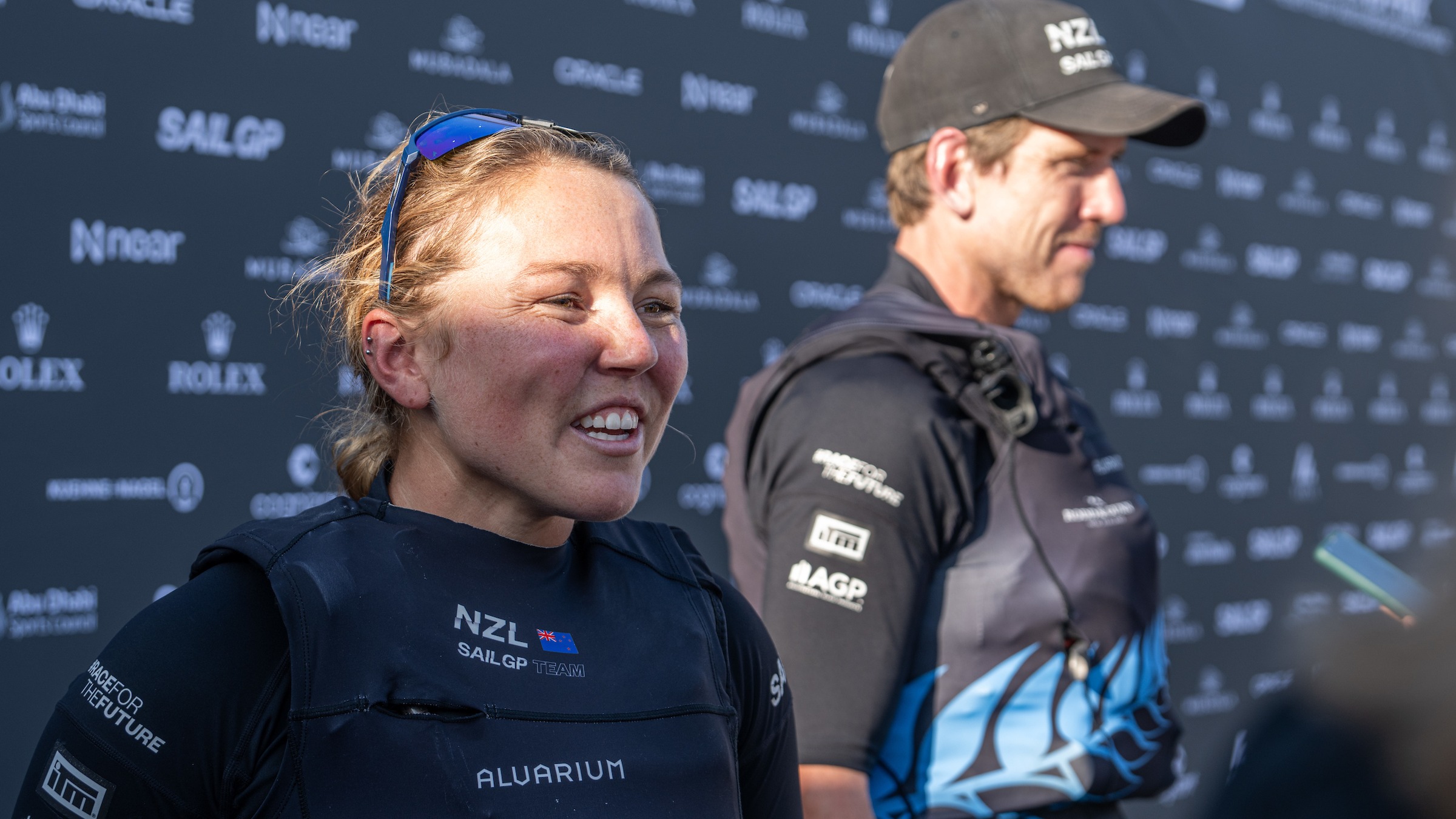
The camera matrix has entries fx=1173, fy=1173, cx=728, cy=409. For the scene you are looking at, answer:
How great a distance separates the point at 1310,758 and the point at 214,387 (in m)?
2.11

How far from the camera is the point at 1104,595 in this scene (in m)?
1.43

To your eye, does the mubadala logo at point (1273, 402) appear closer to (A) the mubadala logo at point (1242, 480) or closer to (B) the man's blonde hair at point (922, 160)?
(A) the mubadala logo at point (1242, 480)

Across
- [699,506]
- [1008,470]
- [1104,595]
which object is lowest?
[699,506]

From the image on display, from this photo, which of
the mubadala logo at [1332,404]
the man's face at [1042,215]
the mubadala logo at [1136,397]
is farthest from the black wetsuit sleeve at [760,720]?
the mubadala logo at [1332,404]

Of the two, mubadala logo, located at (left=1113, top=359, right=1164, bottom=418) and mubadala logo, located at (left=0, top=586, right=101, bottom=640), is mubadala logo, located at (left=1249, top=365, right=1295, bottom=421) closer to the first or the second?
mubadala logo, located at (left=1113, top=359, right=1164, bottom=418)

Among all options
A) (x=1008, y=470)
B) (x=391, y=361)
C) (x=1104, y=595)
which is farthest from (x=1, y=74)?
(x=1104, y=595)

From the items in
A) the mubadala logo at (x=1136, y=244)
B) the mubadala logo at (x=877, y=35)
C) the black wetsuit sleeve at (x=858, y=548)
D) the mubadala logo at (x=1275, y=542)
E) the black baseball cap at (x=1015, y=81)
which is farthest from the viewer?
the mubadala logo at (x=1275, y=542)

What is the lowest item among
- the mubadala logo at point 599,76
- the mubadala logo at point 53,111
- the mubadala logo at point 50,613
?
the mubadala logo at point 50,613

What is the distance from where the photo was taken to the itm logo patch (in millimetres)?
795

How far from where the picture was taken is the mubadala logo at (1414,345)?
14.6 ft

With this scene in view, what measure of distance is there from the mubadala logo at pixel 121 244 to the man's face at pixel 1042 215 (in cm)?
142

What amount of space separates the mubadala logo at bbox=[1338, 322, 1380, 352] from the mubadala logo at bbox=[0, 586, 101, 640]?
4.07 m

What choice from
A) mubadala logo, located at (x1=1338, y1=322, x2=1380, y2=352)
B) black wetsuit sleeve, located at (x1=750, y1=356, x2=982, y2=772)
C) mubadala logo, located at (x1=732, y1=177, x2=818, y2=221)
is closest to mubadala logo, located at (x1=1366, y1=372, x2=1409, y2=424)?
mubadala logo, located at (x1=1338, y1=322, x2=1380, y2=352)

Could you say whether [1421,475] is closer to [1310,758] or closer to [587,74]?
[587,74]
